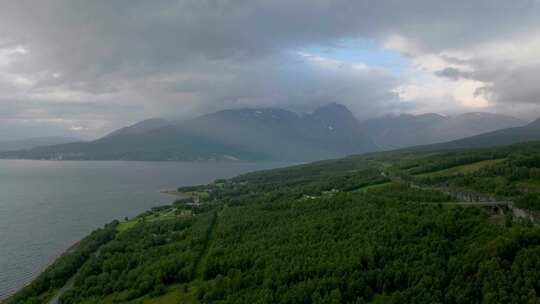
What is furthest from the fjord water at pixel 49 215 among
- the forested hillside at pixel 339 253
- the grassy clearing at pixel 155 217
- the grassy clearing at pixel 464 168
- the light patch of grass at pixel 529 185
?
the grassy clearing at pixel 464 168

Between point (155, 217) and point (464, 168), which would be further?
point (464, 168)

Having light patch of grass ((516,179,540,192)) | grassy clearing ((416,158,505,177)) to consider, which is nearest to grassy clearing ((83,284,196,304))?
light patch of grass ((516,179,540,192))

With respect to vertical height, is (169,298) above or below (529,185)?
below

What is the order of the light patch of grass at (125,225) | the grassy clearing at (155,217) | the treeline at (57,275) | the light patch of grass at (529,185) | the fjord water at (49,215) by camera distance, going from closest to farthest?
1. the treeline at (57,275)
2. the light patch of grass at (529,185)
3. the fjord water at (49,215)
4. the light patch of grass at (125,225)
5. the grassy clearing at (155,217)

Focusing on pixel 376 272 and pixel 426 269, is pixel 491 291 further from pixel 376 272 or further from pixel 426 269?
pixel 376 272

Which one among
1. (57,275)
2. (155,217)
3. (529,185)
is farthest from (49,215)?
(529,185)

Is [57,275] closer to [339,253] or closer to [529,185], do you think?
[339,253]

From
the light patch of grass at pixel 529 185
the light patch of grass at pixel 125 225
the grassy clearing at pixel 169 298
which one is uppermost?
the light patch of grass at pixel 529 185

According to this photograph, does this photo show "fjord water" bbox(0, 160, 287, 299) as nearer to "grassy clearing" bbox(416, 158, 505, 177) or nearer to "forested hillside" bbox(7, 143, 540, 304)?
"forested hillside" bbox(7, 143, 540, 304)

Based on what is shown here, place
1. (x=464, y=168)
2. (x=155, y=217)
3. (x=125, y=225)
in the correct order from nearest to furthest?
(x=125, y=225)
(x=155, y=217)
(x=464, y=168)

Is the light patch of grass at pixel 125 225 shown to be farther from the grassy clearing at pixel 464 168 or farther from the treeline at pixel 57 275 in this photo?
the grassy clearing at pixel 464 168

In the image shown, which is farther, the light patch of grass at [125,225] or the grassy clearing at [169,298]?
the light patch of grass at [125,225]
